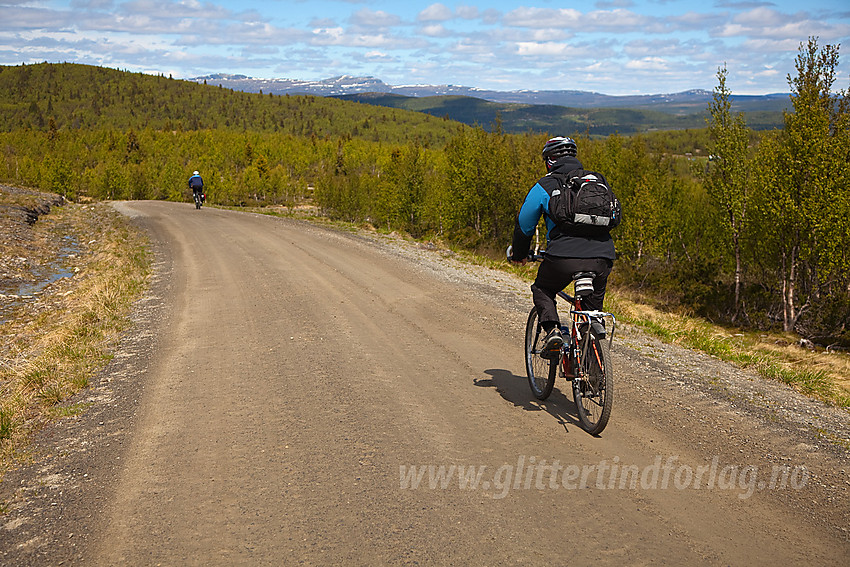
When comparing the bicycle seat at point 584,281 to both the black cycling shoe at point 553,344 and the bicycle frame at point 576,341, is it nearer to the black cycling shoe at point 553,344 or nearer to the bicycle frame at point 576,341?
the bicycle frame at point 576,341

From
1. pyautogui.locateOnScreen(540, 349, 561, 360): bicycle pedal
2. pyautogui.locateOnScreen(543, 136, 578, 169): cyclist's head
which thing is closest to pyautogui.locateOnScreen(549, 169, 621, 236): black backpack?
pyautogui.locateOnScreen(543, 136, 578, 169): cyclist's head

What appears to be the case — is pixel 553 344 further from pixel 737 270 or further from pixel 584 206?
pixel 737 270

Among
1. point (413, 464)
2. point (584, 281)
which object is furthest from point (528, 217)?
point (413, 464)

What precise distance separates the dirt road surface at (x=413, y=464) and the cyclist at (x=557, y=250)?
113cm

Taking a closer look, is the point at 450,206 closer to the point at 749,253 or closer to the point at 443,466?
the point at 749,253

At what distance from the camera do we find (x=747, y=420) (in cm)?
550

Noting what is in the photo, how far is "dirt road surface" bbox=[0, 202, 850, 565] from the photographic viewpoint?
3537 mm

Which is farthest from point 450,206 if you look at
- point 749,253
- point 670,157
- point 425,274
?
point 425,274

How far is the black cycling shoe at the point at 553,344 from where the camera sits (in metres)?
5.52

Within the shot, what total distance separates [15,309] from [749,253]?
40177mm

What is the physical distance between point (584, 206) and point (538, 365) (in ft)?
6.30

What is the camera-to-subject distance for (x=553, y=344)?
5.56 meters

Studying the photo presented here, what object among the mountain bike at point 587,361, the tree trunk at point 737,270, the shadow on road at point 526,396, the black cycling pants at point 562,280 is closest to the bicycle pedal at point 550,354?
the mountain bike at point 587,361

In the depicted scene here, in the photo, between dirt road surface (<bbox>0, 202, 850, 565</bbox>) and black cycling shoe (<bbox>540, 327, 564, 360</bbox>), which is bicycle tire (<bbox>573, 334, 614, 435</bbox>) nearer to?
dirt road surface (<bbox>0, 202, 850, 565</bbox>)
